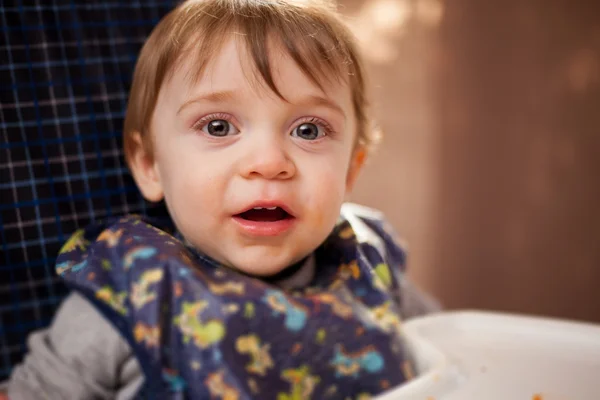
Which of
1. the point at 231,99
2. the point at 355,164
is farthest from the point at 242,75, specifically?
the point at 355,164

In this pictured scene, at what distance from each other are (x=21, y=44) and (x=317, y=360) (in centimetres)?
62

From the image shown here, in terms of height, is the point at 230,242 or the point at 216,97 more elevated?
the point at 216,97

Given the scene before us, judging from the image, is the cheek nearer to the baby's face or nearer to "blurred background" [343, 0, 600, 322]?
the baby's face

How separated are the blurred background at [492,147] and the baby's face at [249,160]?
2.77 ft

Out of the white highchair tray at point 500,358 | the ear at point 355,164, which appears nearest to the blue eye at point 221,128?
the ear at point 355,164

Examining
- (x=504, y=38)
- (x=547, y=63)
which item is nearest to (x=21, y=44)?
(x=504, y=38)

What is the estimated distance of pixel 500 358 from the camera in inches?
35.7

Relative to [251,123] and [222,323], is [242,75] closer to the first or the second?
[251,123]

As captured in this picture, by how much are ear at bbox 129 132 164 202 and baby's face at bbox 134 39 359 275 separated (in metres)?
0.05

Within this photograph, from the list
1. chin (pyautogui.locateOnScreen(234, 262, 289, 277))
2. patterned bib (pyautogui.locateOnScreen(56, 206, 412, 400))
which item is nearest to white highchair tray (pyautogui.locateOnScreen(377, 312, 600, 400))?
patterned bib (pyautogui.locateOnScreen(56, 206, 412, 400))

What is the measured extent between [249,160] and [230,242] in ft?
0.38

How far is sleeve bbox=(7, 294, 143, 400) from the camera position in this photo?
804mm

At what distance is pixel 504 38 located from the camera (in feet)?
5.46

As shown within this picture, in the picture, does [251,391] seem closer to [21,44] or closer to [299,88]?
[299,88]
